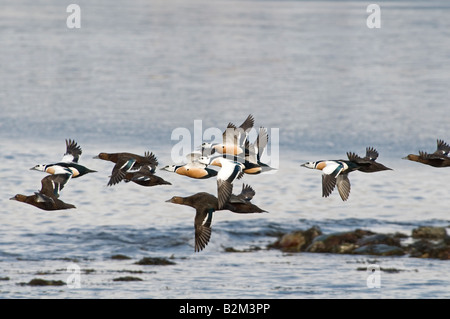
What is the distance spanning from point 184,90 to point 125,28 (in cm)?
5626

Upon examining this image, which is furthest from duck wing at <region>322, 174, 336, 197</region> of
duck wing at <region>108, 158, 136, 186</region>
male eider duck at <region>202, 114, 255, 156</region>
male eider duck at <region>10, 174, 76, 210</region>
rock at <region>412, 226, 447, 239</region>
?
rock at <region>412, 226, 447, 239</region>

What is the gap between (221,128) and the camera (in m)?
61.4

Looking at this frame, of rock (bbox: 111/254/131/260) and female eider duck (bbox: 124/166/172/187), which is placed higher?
female eider duck (bbox: 124/166/172/187)

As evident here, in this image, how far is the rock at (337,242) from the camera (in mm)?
41750

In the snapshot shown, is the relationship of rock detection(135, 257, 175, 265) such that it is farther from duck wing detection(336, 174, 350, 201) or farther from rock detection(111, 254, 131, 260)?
duck wing detection(336, 174, 350, 201)

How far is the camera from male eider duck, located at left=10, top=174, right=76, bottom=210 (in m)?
18.5

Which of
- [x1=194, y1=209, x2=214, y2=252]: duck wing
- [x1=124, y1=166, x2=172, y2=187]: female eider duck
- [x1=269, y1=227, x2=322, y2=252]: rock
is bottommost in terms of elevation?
[x1=194, y1=209, x2=214, y2=252]: duck wing

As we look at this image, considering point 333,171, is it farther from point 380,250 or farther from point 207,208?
point 380,250

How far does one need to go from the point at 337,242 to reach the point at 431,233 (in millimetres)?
4405

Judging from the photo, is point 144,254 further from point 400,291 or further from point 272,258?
point 400,291

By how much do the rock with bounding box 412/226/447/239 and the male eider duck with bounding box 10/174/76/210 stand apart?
26.0 metres

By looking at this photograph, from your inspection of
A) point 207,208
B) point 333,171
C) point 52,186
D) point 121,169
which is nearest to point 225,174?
point 207,208

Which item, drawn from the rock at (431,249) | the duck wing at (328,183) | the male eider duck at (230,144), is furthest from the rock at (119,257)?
the duck wing at (328,183)

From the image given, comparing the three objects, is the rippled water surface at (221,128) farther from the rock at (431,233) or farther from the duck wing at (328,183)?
the duck wing at (328,183)
